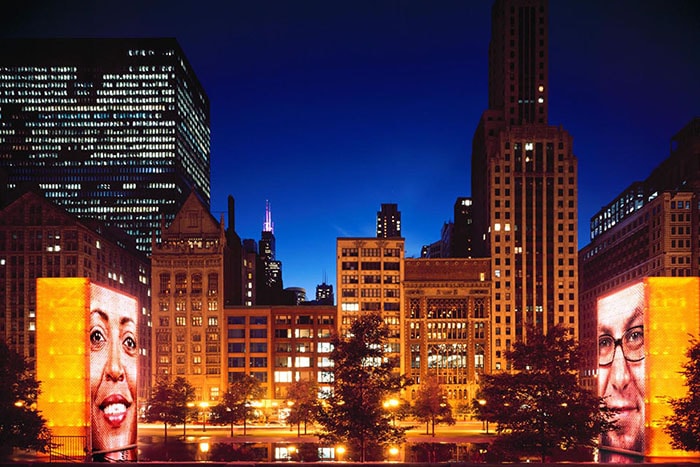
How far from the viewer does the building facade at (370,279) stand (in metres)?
156

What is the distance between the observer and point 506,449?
41.4 metres

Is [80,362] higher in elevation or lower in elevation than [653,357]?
→ lower

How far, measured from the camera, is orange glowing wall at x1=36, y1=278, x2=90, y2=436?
2072 inches

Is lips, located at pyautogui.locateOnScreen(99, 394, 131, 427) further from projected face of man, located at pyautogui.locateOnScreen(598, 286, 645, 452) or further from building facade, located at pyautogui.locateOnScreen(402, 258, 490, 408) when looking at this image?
building facade, located at pyautogui.locateOnScreen(402, 258, 490, 408)

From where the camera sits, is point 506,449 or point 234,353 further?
point 234,353

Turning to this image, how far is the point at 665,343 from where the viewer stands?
176 feet

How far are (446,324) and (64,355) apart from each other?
111 m

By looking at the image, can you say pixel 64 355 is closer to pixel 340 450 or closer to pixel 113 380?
pixel 113 380

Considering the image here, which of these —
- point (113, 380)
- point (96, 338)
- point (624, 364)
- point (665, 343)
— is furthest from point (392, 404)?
point (96, 338)

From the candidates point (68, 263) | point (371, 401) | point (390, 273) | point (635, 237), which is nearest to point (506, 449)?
point (371, 401)

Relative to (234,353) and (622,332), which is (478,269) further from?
(622,332)

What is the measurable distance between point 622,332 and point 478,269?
10253 cm

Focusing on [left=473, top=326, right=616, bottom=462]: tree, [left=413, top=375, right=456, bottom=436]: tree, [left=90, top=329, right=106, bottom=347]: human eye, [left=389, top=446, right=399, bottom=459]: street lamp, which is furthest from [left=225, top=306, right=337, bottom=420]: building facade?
[left=473, top=326, right=616, bottom=462]: tree

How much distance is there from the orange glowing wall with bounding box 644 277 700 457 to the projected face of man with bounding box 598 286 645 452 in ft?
2.68
